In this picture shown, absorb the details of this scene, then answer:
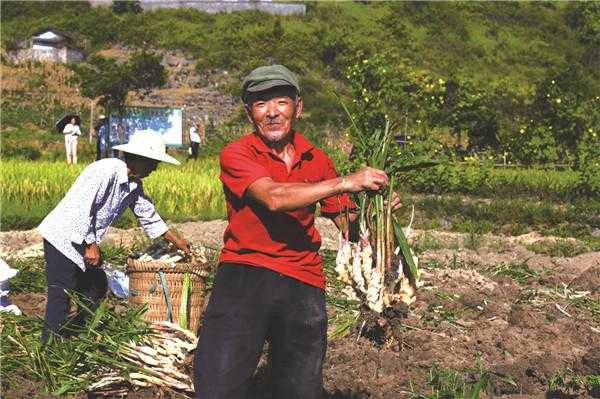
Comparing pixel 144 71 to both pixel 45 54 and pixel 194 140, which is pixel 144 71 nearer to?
pixel 194 140

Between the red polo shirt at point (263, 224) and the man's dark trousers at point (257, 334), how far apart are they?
0.04 metres

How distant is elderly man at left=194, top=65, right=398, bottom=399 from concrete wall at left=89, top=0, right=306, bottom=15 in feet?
168

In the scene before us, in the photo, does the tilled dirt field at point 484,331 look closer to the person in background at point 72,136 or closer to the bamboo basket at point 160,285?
the bamboo basket at point 160,285

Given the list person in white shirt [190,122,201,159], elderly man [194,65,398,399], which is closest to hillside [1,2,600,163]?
person in white shirt [190,122,201,159]

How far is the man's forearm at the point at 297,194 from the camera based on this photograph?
313 centimetres

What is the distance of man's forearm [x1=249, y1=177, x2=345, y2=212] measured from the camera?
313 centimetres

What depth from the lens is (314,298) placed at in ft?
11.2

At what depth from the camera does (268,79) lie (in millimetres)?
3371

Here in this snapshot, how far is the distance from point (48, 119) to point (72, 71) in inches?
321

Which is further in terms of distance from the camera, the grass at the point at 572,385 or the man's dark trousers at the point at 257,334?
the grass at the point at 572,385

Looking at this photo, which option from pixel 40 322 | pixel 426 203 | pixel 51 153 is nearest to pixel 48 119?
pixel 51 153

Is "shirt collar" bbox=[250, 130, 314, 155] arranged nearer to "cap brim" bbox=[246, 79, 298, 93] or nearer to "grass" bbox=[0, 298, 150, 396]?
"cap brim" bbox=[246, 79, 298, 93]

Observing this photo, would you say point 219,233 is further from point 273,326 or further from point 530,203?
point 273,326

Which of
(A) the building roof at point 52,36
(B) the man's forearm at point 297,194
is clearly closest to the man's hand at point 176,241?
(B) the man's forearm at point 297,194
